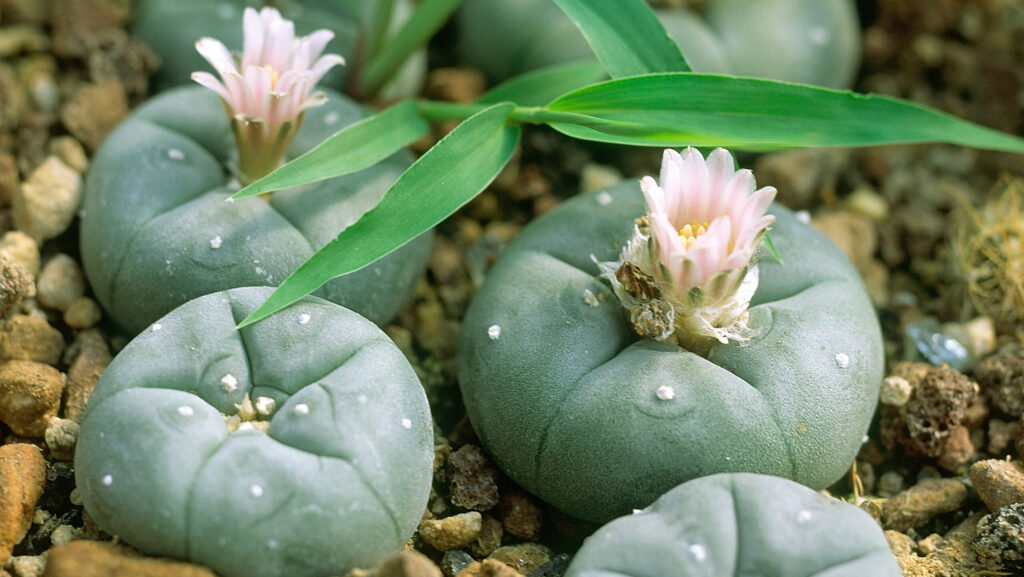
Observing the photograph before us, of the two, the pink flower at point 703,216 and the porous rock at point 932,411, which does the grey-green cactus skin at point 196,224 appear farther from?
the porous rock at point 932,411

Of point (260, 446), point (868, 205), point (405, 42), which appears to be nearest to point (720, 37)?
point (868, 205)

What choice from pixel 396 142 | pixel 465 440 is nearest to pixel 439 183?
pixel 396 142

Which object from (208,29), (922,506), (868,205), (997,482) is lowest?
(922,506)

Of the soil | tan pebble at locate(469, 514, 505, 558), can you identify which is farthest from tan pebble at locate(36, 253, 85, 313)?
tan pebble at locate(469, 514, 505, 558)

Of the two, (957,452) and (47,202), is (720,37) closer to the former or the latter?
(957,452)

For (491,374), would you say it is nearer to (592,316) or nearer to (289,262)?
(592,316)

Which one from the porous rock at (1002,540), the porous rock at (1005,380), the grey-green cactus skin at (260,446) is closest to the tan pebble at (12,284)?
the grey-green cactus skin at (260,446)
